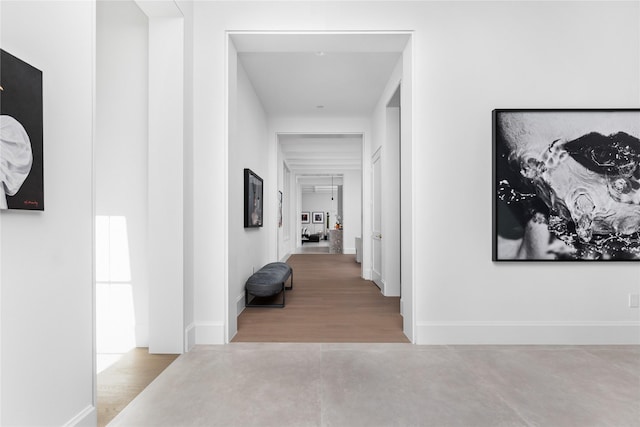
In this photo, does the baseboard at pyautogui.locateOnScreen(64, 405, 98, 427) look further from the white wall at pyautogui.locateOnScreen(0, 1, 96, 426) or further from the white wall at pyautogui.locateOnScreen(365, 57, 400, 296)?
the white wall at pyautogui.locateOnScreen(365, 57, 400, 296)

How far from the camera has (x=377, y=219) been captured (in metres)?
6.04

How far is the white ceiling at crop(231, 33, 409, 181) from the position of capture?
331 centimetres

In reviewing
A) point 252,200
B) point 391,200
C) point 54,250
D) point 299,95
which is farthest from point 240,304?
point 299,95

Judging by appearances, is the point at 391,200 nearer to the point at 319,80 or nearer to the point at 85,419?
the point at 319,80

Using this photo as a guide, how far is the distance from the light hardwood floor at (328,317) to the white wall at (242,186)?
0.31m

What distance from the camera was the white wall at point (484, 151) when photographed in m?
3.13

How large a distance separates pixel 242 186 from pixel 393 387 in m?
2.60

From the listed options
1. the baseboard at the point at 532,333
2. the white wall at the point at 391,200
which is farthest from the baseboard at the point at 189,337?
the white wall at the point at 391,200

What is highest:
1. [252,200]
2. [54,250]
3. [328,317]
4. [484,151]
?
[484,151]

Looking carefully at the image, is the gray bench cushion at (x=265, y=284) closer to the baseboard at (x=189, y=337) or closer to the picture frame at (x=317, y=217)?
the baseboard at (x=189, y=337)

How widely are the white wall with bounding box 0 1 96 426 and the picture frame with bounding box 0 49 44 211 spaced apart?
0.18 ft

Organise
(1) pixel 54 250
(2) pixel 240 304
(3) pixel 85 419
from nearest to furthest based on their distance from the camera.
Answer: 1. (1) pixel 54 250
2. (3) pixel 85 419
3. (2) pixel 240 304

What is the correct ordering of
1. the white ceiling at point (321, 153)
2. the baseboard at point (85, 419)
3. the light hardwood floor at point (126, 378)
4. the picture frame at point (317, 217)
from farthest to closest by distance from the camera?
the picture frame at point (317, 217)
the white ceiling at point (321, 153)
the light hardwood floor at point (126, 378)
the baseboard at point (85, 419)

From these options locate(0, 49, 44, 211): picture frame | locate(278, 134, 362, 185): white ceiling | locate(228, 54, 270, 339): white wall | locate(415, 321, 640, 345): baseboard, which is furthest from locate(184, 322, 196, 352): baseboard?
locate(278, 134, 362, 185): white ceiling
